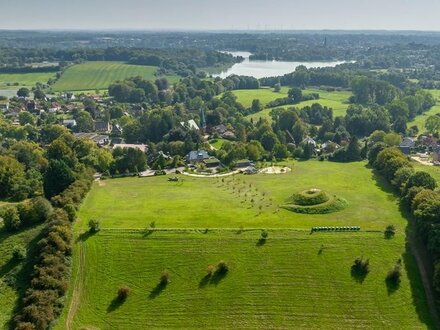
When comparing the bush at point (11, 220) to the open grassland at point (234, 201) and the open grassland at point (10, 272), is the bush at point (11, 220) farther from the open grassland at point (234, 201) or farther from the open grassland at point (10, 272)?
the open grassland at point (234, 201)

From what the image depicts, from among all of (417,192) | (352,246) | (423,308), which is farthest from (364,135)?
(423,308)

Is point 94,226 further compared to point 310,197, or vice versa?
point 310,197

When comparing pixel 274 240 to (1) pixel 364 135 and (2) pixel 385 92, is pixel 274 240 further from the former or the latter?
(2) pixel 385 92

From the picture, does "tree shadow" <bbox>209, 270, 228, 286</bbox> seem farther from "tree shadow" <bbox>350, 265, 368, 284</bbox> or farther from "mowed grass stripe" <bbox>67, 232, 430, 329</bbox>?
"tree shadow" <bbox>350, 265, 368, 284</bbox>

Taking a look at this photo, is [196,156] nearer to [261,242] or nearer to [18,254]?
[261,242]

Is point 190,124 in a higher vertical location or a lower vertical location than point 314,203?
lower

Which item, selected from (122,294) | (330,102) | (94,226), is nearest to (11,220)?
(94,226)

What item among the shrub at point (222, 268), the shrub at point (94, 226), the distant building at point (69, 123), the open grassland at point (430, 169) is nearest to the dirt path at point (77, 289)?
the shrub at point (94, 226)
